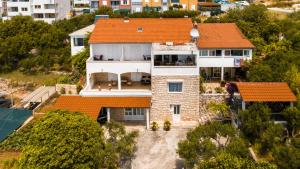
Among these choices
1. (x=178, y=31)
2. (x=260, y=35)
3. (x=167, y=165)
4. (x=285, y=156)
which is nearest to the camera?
(x=285, y=156)

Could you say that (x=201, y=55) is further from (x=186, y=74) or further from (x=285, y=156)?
(x=285, y=156)

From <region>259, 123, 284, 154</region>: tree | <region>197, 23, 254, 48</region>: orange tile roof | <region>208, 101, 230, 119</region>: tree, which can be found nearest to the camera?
<region>259, 123, 284, 154</region>: tree

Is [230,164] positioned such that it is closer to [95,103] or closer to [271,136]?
[271,136]

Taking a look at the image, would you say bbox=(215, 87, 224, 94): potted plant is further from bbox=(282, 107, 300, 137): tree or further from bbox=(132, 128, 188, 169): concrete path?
bbox=(282, 107, 300, 137): tree

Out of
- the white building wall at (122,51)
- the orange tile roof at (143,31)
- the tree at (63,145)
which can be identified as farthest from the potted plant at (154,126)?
the tree at (63,145)

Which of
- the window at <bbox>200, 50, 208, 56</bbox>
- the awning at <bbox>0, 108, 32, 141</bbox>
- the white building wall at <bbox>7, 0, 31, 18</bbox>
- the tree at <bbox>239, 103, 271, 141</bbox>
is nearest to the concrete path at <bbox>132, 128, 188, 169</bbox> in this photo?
the tree at <bbox>239, 103, 271, 141</bbox>

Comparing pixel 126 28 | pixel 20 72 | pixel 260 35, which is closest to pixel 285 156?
pixel 126 28
